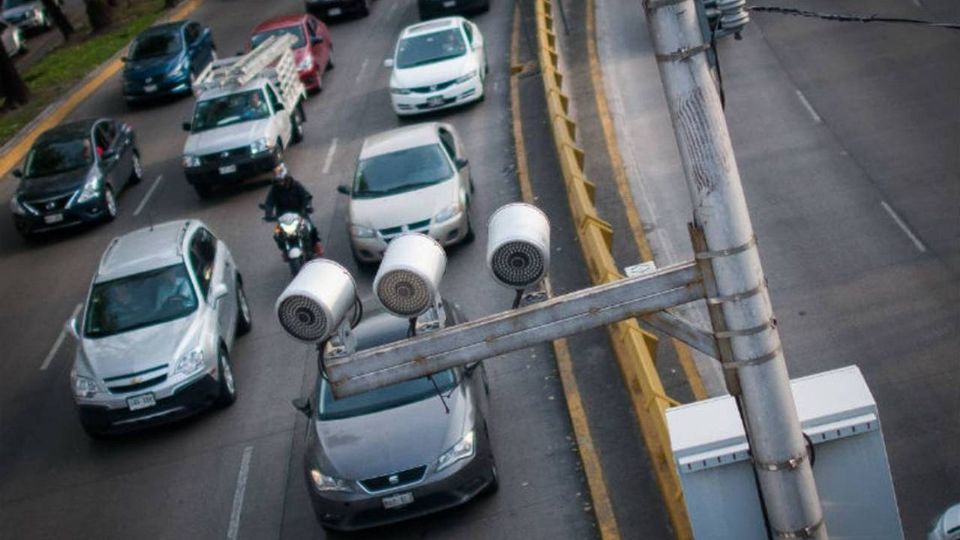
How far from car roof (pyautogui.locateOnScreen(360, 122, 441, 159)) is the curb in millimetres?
12069

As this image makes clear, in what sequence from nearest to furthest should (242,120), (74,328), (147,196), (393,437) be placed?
(393,437)
(74,328)
(242,120)
(147,196)

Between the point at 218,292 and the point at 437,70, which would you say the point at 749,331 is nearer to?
the point at 218,292

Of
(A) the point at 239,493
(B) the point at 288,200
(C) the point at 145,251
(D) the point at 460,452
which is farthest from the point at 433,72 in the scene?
(D) the point at 460,452

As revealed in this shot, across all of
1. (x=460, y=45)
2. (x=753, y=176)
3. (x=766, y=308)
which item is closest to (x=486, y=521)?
(x=766, y=308)

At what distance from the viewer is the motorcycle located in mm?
19969

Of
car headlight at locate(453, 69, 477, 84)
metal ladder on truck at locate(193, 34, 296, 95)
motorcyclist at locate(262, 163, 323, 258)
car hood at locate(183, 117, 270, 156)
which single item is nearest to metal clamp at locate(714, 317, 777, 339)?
motorcyclist at locate(262, 163, 323, 258)

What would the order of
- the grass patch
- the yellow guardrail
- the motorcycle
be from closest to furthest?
the yellow guardrail
the motorcycle
the grass patch

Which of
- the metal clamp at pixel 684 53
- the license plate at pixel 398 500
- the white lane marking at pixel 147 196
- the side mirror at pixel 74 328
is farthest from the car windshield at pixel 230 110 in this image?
the metal clamp at pixel 684 53

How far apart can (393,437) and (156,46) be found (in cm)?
2363

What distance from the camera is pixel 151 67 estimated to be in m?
34.5

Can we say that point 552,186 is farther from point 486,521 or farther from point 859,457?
point 859,457

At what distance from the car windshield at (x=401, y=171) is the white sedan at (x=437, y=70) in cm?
644

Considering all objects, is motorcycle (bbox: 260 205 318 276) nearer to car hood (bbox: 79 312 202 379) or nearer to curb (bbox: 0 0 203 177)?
car hood (bbox: 79 312 202 379)

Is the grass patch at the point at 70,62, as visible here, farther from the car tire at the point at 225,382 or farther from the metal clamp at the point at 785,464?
the metal clamp at the point at 785,464
